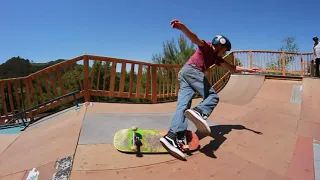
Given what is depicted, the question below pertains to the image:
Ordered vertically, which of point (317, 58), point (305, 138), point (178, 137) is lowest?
point (305, 138)

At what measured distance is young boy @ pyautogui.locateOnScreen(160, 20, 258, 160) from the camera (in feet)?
10.0

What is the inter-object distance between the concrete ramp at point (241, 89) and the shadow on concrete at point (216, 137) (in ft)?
8.40

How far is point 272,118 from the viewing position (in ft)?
16.7

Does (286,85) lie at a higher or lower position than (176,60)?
lower

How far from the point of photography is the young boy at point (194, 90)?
3.05m

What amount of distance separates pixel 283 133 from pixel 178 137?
211 cm

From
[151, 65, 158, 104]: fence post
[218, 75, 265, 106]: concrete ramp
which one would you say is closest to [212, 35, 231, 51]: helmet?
[218, 75, 265, 106]: concrete ramp

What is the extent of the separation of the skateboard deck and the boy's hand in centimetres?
150

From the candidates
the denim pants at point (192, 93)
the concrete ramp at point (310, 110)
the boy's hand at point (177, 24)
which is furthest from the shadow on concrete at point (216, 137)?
the boy's hand at point (177, 24)

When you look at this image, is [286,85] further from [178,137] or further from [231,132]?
[178,137]

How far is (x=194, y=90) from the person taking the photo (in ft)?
11.3

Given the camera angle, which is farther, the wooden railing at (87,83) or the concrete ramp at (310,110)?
the wooden railing at (87,83)

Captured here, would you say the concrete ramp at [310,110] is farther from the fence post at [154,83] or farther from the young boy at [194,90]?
the fence post at [154,83]

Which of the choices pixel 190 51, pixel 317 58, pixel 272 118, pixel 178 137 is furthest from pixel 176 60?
pixel 178 137
